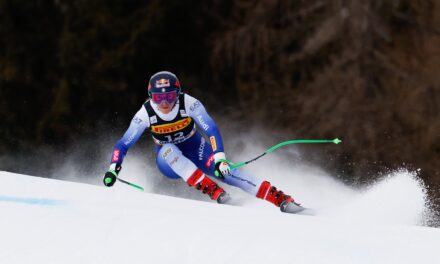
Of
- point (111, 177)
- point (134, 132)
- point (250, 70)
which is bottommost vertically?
point (111, 177)

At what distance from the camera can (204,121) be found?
636 cm

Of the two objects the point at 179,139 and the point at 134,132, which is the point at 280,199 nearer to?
the point at 179,139

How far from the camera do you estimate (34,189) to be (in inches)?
239

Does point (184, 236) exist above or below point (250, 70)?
below

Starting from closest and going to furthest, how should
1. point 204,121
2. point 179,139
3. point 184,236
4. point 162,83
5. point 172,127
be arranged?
point 184,236, point 162,83, point 204,121, point 172,127, point 179,139

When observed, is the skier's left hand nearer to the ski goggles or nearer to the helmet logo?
the ski goggles

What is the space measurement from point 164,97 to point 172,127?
37 centimetres

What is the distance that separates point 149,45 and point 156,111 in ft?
20.4

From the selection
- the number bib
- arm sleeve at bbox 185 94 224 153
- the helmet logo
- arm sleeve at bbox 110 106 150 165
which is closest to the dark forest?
the number bib

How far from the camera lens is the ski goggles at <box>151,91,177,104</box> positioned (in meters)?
6.21

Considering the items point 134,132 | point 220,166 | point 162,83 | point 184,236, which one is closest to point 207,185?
point 220,166

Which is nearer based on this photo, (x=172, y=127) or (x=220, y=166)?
(x=220, y=166)

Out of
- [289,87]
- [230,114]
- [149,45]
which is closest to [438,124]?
[289,87]

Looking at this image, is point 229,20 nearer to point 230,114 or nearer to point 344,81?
point 230,114
